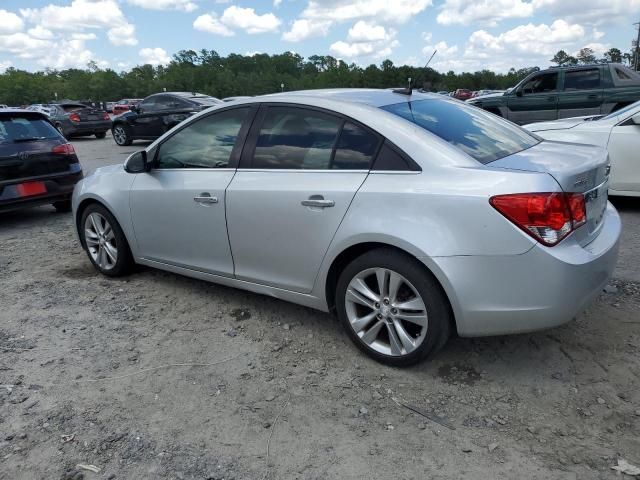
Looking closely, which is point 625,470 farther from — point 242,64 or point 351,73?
point 242,64

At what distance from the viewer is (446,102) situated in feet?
12.1

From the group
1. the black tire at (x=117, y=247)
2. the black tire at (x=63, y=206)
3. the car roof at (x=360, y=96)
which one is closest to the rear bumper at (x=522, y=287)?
the car roof at (x=360, y=96)

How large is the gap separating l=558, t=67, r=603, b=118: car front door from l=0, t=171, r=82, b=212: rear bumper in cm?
976

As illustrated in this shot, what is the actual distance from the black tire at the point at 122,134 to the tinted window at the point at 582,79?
41.1ft

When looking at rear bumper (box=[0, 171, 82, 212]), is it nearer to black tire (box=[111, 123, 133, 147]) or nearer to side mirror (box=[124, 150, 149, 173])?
side mirror (box=[124, 150, 149, 173])

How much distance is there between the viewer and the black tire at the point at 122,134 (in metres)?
16.8

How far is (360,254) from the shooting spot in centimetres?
307

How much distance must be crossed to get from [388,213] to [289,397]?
3.71ft

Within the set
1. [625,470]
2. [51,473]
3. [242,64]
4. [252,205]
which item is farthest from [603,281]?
[242,64]

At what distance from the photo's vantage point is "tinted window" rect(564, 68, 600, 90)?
11.2m

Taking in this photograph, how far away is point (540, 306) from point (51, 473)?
2.41 m

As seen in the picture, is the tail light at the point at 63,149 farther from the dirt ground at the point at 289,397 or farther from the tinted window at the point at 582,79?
the tinted window at the point at 582,79

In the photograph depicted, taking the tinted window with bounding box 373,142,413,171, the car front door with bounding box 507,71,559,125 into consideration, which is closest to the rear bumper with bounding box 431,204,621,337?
the tinted window with bounding box 373,142,413,171

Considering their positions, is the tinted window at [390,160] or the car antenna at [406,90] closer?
the tinted window at [390,160]
